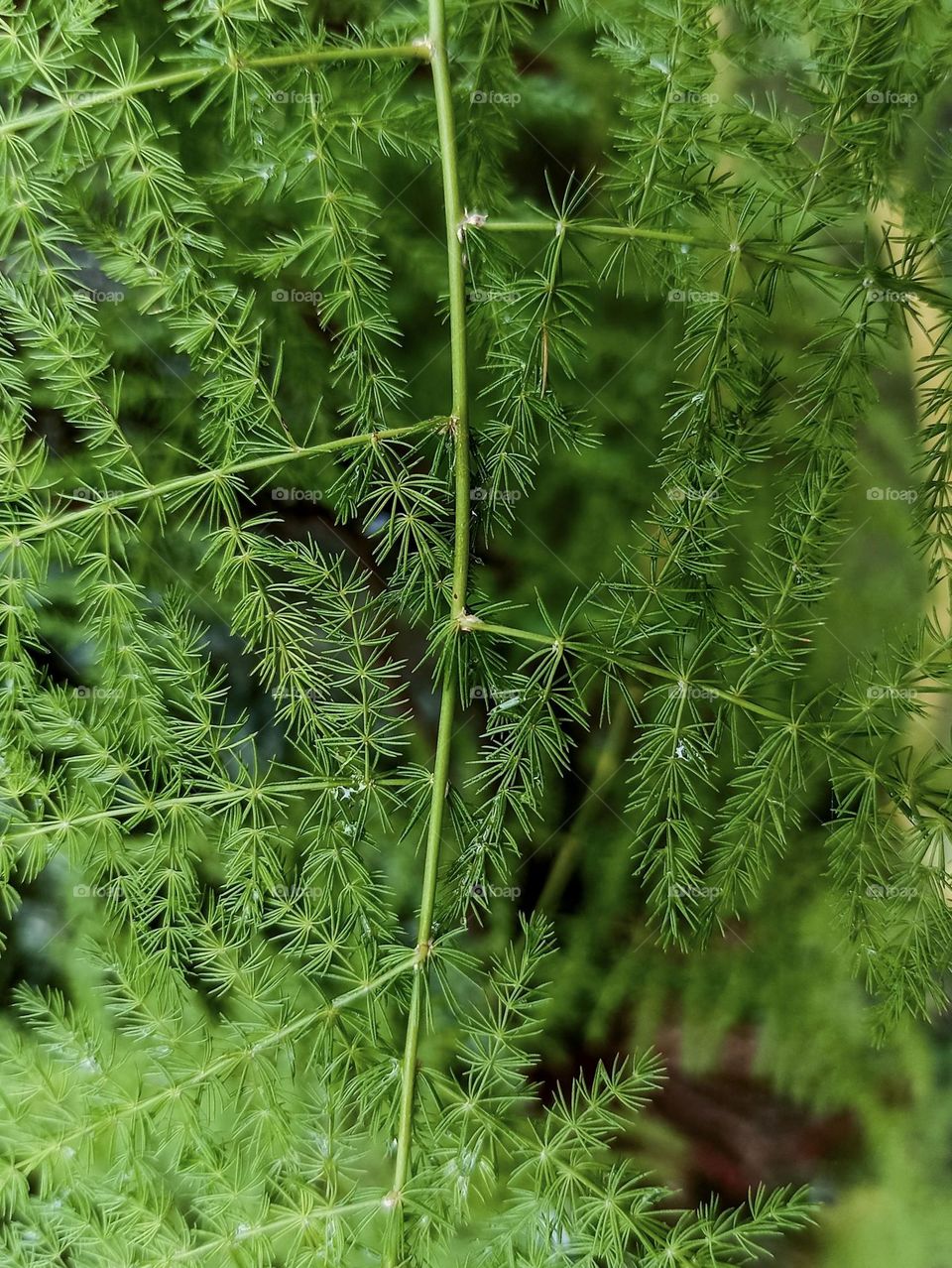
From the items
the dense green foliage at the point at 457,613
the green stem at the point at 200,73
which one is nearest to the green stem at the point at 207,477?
the dense green foliage at the point at 457,613

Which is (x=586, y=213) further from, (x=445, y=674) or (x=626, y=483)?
(x=445, y=674)

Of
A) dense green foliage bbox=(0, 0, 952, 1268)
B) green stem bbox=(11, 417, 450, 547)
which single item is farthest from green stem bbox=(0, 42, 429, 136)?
green stem bbox=(11, 417, 450, 547)

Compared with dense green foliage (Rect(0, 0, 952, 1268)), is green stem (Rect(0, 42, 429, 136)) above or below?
above

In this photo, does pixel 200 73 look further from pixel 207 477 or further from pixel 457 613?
pixel 457 613

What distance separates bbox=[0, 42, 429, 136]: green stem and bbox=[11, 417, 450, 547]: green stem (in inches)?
9.6

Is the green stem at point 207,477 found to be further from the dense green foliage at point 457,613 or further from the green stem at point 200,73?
the green stem at point 200,73

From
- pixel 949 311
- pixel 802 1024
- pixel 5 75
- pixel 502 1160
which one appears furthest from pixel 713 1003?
pixel 5 75

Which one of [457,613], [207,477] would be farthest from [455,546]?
[207,477]

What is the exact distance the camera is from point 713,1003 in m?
0.77

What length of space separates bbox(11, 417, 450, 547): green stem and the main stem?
4 cm

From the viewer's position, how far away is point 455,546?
2.18ft

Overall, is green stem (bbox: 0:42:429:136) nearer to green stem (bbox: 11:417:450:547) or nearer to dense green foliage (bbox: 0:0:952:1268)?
dense green foliage (bbox: 0:0:952:1268)

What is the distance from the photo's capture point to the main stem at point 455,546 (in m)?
0.63

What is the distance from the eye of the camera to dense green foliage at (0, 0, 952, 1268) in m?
0.65
